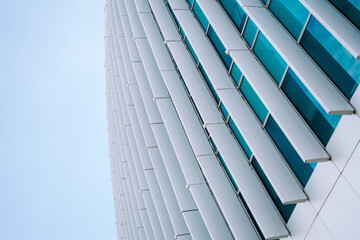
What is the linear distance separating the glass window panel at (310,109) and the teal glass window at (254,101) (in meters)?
1.02

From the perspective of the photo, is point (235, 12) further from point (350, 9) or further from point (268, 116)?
point (350, 9)

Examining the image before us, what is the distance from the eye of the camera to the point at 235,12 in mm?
11242

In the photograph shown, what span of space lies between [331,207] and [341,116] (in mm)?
1893

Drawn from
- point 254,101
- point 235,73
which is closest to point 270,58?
point 254,101

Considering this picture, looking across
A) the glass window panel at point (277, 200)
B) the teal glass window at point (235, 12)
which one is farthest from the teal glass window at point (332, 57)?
the glass window panel at point (277, 200)

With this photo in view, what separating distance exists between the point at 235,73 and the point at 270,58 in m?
1.82

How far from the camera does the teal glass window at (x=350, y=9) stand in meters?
7.19

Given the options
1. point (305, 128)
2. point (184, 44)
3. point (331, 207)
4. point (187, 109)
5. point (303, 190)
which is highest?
point (184, 44)

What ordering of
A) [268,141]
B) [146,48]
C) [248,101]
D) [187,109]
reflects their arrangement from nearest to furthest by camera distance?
1. [268,141]
2. [248,101]
3. [187,109]
4. [146,48]

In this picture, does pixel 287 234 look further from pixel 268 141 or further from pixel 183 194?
pixel 183 194

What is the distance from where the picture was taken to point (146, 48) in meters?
18.0

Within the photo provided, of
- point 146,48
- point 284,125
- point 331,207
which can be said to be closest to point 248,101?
point 284,125

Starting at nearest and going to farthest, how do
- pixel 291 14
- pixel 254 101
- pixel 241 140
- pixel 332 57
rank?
pixel 332 57 < pixel 291 14 < pixel 254 101 < pixel 241 140

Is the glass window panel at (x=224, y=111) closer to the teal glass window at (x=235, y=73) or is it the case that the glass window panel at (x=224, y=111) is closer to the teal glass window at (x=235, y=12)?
the teal glass window at (x=235, y=73)
